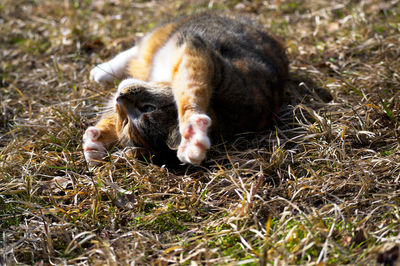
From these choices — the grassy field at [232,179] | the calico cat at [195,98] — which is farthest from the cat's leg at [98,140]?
the grassy field at [232,179]

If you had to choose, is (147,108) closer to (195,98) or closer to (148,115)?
(148,115)

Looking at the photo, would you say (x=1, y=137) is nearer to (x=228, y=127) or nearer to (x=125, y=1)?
(x=228, y=127)

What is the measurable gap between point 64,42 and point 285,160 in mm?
3463

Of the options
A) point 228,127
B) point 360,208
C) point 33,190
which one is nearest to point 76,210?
point 33,190

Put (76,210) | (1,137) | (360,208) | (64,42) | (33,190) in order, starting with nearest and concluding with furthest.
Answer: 1. (360,208)
2. (76,210)
3. (33,190)
4. (1,137)
5. (64,42)

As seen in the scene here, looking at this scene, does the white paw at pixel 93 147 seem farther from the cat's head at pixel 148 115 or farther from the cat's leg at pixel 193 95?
the cat's leg at pixel 193 95

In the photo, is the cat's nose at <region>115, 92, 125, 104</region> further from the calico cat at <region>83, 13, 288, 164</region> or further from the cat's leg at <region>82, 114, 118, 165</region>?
the cat's leg at <region>82, 114, 118, 165</region>

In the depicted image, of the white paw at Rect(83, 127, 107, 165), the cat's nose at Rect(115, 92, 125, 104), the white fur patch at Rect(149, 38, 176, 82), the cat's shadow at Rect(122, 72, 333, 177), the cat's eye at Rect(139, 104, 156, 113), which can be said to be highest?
the white fur patch at Rect(149, 38, 176, 82)

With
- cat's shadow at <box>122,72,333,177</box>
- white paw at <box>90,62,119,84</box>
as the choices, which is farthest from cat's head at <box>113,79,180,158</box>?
white paw at <box>90,62,119,84</box>

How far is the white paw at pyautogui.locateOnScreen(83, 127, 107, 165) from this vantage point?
10.7 feet

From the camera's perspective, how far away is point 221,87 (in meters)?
3.38

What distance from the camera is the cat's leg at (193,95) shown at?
9.29 feet

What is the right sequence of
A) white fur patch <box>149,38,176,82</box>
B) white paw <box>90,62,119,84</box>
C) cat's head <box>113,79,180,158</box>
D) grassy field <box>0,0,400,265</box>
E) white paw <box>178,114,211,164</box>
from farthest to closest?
1. white paw <box>90,62,119,84</box>
2. white fur patch <box>149,38,176,82</box>
3. cat's head <box>113,79,180,158</box>
4. white paw <box>178,114,211,164</box>
5. grassy field <box>0,0,400,265</box>

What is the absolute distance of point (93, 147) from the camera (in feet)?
10.8
